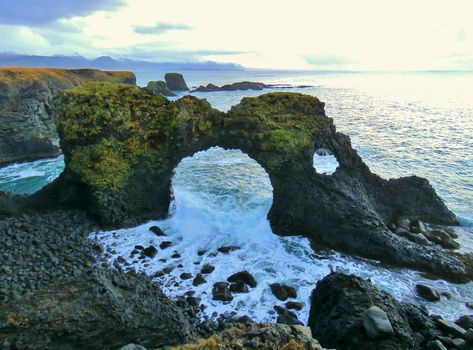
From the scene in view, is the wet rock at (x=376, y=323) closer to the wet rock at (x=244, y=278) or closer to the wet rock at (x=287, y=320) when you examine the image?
the wet rock at (x=287, y=320)

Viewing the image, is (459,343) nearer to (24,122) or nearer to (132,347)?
(132,347)

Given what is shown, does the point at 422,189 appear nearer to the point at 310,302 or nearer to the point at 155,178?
the point at 310,302

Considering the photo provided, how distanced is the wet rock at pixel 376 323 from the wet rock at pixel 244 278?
8986 millimetres

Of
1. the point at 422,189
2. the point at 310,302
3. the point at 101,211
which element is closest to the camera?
the point at 310,302

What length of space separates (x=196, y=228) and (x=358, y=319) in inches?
697

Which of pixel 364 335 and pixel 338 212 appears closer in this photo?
pixel 364 335

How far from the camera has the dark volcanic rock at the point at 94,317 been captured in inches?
548

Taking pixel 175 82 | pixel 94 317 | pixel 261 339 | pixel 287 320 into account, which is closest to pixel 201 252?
pixel 287 320

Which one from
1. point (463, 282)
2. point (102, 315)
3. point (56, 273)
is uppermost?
point (102, 315)

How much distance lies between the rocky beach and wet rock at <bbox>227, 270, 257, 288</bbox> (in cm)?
7

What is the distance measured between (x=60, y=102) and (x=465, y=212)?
4003 centimetres

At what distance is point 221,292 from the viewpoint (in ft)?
73.3

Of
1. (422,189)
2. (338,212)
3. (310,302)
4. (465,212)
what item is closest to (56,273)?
(310,302)

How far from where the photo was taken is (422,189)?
34.4m
